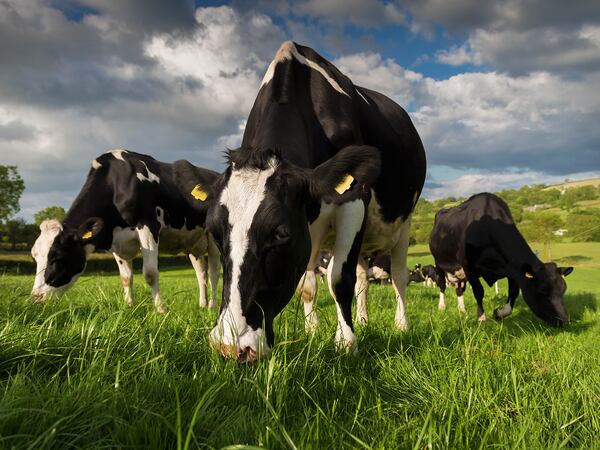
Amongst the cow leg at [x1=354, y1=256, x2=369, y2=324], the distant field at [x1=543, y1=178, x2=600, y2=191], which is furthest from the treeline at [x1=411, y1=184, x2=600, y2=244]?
the cow leg at [x1=354, y1=256, x2=369, y2=324]

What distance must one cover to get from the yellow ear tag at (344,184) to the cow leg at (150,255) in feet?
16.5

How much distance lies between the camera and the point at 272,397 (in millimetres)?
2102

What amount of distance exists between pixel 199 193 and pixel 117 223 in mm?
5026

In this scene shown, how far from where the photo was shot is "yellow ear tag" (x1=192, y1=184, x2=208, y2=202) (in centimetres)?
363

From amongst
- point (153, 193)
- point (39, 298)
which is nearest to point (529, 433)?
point (39, 298)

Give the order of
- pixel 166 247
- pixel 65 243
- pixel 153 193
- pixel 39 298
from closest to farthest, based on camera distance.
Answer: pixel 39 298
pixel 65 243
pixel 153 193
pixel 166 247

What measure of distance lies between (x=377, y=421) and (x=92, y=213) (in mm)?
7176

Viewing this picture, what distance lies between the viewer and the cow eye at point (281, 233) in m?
2.71

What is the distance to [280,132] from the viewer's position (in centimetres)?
373

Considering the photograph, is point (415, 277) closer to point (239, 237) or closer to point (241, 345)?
point (239, 237)

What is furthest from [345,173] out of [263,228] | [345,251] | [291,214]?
[263,228]

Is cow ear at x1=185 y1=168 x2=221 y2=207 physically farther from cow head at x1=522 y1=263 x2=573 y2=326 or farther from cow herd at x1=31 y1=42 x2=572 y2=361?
cow head at x1=522 y1=263 x2=573 y2=326

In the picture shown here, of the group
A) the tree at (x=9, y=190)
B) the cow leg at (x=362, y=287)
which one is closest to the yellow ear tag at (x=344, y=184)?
the cow leg at (x=362, y=287)

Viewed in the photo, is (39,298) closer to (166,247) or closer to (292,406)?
(292,406)
